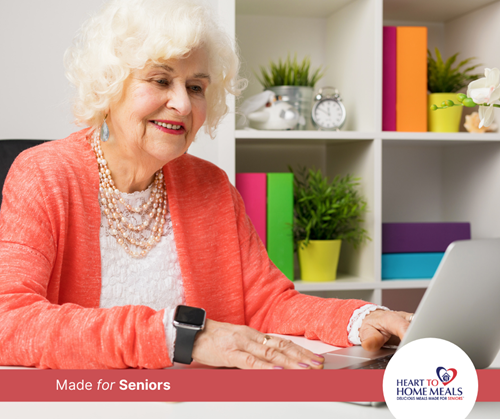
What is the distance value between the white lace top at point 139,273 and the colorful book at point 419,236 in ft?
3.08

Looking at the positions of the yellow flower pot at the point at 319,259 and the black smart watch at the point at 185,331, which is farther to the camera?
the yellow flower pot at the point at 319,259

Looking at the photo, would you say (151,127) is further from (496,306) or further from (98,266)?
(496,306)

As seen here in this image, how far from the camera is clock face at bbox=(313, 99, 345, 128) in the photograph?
191 cm

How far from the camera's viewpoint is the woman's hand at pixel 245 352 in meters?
0.79

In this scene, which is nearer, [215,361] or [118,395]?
[118,395]

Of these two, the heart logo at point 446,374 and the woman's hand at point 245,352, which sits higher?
the heart logo at point 446,374

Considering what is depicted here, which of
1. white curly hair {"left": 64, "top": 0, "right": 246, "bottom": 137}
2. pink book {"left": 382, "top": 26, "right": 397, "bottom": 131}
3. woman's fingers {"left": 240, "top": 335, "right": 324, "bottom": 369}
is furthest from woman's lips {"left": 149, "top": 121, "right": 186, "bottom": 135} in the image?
pink book {"left": 382, "top": 26, "right": 397, "bottom": 131}

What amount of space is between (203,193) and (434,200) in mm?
1334

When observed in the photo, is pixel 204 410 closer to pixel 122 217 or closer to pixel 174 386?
pixel 174 386

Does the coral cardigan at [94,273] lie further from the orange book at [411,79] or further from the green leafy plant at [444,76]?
the green leafy plant at [444,76]

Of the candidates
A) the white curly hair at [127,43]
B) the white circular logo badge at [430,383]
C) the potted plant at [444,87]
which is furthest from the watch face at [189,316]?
the potted plant at [444,87]

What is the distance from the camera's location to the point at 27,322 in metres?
0.83

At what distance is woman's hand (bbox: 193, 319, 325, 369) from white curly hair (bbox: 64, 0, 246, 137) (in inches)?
23.5

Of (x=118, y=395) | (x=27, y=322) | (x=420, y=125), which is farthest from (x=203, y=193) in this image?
(x=420, y=125)
